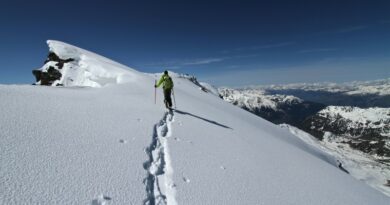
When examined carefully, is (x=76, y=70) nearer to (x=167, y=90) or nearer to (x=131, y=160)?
(x=167, y=90)

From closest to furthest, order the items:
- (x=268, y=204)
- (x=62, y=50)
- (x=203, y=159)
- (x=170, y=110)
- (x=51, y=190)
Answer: (x=51, y=190) → (x=268, y=204) → (x=203, y=159) → (x=170, y=110) → (x=62, y=50)

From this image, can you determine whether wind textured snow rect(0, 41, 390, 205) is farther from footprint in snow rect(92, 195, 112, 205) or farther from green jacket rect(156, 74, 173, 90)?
green jacket rect(156, 74, 173, 90)

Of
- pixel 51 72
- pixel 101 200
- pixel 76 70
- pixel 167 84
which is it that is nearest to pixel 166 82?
pixel 167 84

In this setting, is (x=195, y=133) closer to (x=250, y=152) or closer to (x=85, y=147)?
(x=250, y=152)

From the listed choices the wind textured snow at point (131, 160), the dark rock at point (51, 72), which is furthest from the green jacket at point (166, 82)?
the dark rock at point (51, 72)

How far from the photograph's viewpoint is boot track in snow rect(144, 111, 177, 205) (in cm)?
802

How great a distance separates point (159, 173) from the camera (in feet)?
31.4

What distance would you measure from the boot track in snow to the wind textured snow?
0.12 ft

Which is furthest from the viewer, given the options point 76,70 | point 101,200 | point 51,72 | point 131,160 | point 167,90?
point 51,72

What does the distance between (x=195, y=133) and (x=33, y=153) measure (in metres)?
9.02

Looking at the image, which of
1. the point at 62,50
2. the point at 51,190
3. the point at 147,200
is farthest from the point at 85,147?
the point at 62,50

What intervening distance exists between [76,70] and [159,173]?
3582 centimetres

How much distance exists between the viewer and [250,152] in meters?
15.1

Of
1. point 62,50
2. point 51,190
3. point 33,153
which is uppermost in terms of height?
point 62,50
